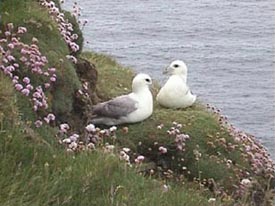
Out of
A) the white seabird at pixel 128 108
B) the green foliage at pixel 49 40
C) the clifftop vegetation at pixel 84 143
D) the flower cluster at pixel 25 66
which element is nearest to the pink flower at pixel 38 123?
the clifftop vegetation at pixel 84 143

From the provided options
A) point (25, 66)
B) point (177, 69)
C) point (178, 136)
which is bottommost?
point (178, 136)

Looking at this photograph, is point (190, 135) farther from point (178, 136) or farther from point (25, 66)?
point (25, 66)

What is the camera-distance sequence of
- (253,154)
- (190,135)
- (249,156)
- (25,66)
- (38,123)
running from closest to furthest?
(38,123) < (25,66) < (190,135) < (249,156) < (253,154)

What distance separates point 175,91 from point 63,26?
5.94ft

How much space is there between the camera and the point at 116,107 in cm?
952

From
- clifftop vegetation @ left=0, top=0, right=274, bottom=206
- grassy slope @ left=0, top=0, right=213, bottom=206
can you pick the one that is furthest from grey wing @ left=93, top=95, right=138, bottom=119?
grassy slope @ left=0, top=0, right=213, bottom=206

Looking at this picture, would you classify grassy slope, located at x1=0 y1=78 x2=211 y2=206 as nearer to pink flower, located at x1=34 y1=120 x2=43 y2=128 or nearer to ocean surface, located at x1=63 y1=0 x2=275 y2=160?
pink flower, located at x1=34 y1=120 x2=43 y2=128

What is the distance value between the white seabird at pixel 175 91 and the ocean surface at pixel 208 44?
9.72 feet

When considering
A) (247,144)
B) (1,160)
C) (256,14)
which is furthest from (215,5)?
(1,160)

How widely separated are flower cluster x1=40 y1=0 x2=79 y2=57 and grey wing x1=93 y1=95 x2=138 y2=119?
58 cm

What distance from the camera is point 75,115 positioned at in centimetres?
877

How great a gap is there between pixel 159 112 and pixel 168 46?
888cm

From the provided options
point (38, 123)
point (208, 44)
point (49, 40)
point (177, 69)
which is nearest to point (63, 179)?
point (38, 123)

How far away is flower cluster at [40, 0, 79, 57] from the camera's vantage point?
9250 mm
